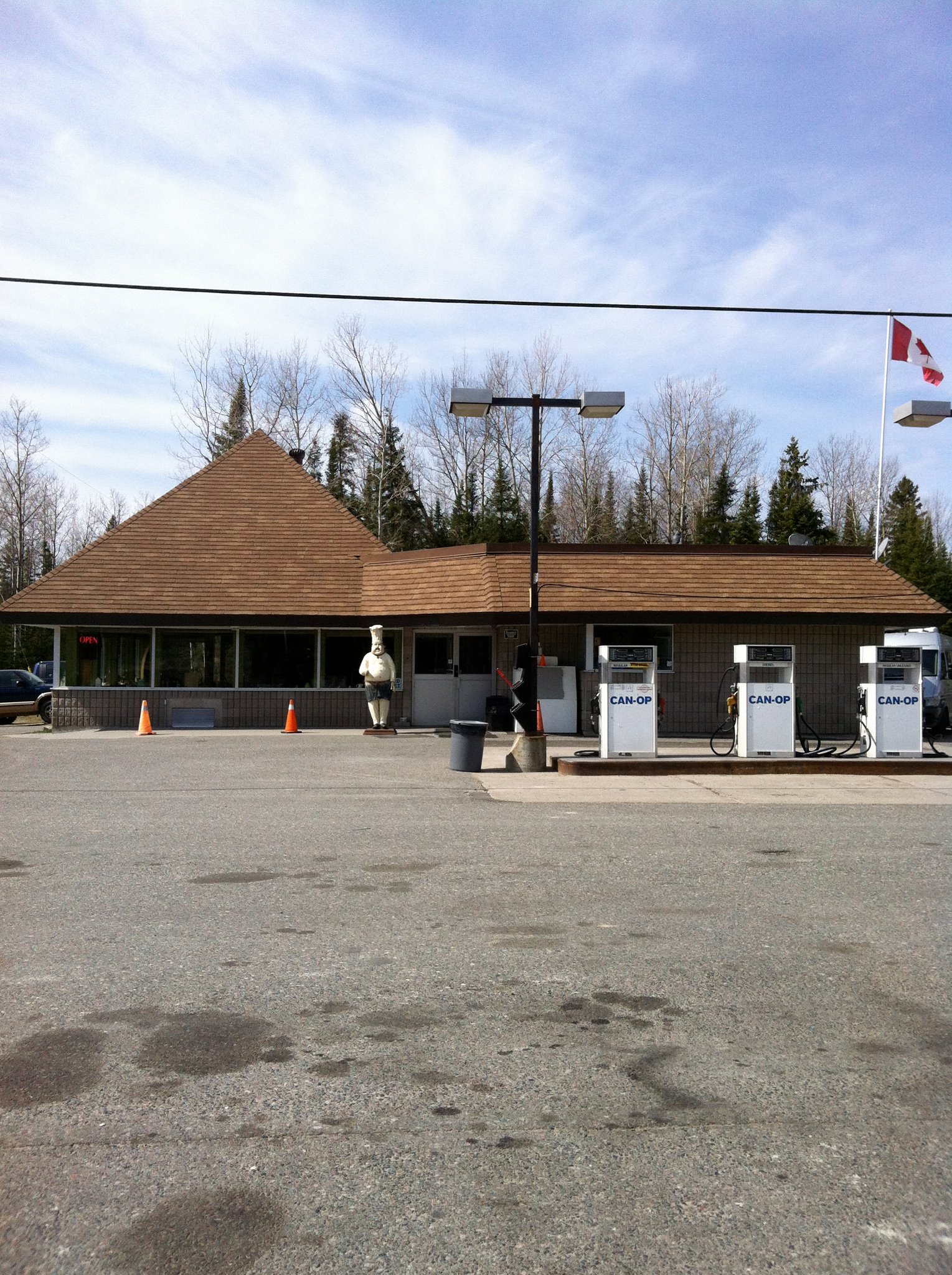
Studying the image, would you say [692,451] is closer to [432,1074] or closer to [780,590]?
[780,590]

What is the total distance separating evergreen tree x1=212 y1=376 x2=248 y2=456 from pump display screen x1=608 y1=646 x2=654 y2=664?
39701 mm

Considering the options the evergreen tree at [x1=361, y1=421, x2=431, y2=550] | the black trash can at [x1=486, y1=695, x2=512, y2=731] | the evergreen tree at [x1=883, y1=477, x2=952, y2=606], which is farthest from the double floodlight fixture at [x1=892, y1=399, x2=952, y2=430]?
the evergreen tree at [x1=361, y1=421, x2=431, y2=550]

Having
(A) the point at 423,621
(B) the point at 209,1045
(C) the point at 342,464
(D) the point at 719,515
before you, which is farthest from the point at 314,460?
(B) the point at 209,1045

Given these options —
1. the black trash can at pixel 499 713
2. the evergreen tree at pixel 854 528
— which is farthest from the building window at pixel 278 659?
the evergreen tree at pixel 854 528

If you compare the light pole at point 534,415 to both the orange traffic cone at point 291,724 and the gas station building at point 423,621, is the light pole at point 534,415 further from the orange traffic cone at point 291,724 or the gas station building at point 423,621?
the orange traffic cone at point 291,724

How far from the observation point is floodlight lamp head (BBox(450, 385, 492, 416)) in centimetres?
1561

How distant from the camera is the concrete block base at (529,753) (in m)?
16.4

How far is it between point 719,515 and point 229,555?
37072mm

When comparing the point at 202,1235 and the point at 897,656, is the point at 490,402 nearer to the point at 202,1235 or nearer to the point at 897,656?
the point at 897,656

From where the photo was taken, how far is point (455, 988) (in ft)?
18.5

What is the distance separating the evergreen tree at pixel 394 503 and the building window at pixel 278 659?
2716 cm

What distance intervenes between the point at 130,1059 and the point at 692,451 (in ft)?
189

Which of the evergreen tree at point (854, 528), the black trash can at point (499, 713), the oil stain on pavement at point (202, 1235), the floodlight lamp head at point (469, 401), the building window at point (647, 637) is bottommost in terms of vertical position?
the oil stain on pavement at point (202, 1235)

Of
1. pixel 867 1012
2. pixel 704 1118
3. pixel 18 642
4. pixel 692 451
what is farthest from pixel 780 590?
pixel 18 642
